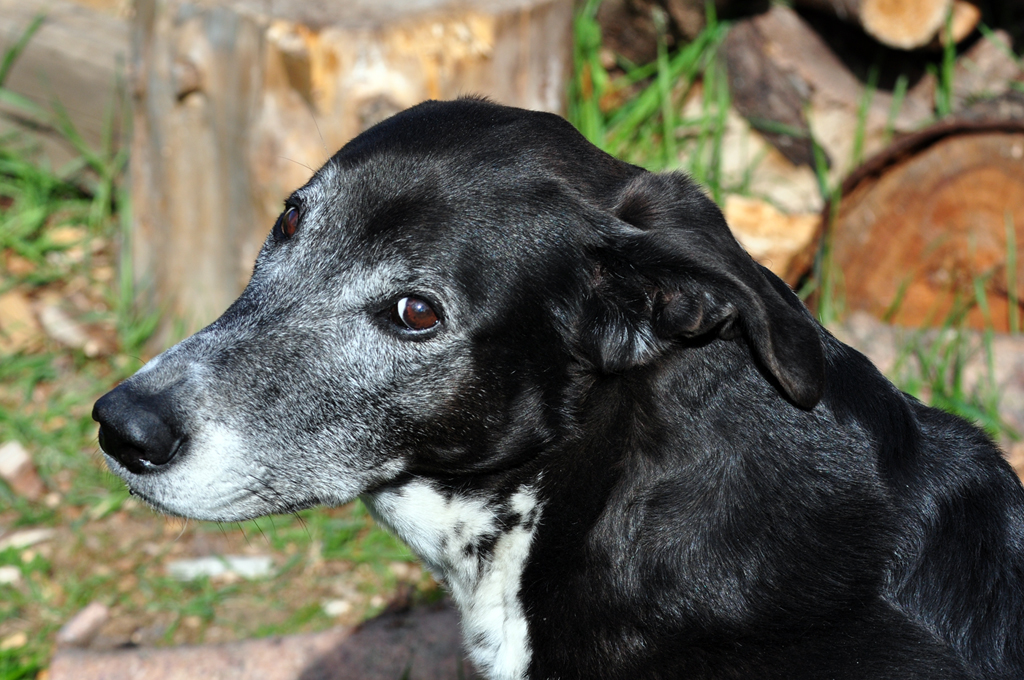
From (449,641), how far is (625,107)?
3.18m

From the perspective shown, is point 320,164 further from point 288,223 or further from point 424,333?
point 424,333

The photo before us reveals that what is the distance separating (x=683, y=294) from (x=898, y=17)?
349cm

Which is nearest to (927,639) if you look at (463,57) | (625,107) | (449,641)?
(449,641)

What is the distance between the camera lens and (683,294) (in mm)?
2156

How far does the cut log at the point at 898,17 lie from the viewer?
4.91 meters

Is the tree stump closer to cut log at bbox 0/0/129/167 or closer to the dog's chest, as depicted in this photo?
cut log at bbox 0/0/129/167

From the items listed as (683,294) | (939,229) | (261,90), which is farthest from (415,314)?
(939,229)

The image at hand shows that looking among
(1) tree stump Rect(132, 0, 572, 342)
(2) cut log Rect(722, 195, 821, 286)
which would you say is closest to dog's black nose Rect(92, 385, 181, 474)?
(1) tree stump Rect(132, 0, 572, 342)

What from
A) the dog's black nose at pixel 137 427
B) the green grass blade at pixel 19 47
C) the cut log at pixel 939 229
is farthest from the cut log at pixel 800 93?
the dog's black nose at pixel 137 427

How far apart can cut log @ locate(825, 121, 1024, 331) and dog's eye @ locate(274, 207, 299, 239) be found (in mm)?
3161

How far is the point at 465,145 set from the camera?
234cm

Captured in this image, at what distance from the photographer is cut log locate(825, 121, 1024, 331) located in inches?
185

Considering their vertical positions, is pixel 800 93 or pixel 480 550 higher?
pixel 480 550

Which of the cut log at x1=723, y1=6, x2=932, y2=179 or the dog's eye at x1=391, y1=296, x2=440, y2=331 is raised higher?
the dog's eye at x1=391, y1=296, x2=440, y2=331
